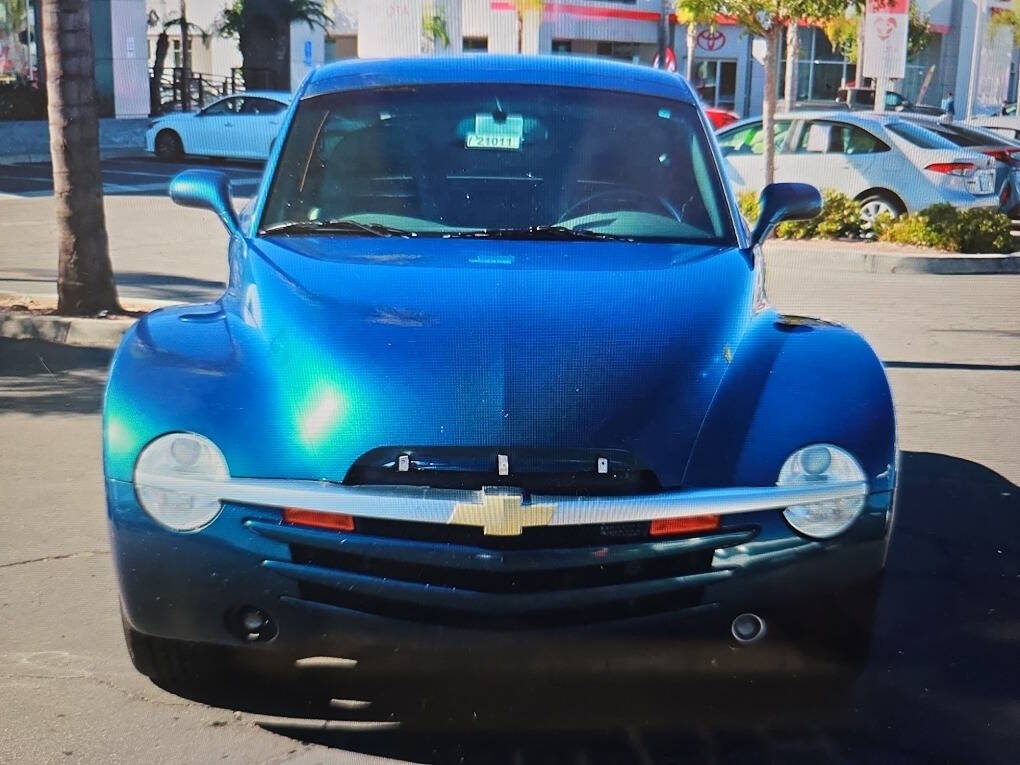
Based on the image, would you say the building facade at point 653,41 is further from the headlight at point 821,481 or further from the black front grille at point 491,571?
the black front grille at point 491,571

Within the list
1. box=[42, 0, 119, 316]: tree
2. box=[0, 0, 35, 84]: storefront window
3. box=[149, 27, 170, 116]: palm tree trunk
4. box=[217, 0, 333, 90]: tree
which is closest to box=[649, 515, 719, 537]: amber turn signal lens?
box=[42, 0, 119, 316]: tree

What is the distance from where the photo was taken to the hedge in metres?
14.6

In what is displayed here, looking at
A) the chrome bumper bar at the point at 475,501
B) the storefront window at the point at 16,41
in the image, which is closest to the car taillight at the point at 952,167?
the chrome bumper bar at the point at 475,501

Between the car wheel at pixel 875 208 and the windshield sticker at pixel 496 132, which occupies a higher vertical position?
the windshield sticker at pixel 496 132

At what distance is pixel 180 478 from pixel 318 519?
351 mm

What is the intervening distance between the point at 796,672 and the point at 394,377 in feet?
4.31

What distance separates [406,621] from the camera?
325cm

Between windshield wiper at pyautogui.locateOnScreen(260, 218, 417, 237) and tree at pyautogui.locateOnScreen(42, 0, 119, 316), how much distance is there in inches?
209

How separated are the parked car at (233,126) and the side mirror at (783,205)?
2222 cm

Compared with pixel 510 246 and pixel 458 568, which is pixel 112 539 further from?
pixel 510 246

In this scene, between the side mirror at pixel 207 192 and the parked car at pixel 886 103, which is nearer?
the side mirror at pixel 207 192

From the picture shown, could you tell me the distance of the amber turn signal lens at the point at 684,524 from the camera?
3.27 m

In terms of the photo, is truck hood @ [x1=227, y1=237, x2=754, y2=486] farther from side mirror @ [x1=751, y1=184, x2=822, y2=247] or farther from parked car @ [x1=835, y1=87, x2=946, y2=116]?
parked car @ [x1=835, y1=87, x2=946, y2=116]

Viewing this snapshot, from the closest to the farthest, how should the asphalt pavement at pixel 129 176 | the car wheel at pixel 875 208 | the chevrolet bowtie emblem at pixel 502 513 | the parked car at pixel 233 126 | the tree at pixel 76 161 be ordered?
the chevrolet bowtie emblem at pixel 502 513
the tree at pixel 76 161
the car wheel at pixel 875 208
the asphalt pavement at pixel 129 176
the parked car at pixel 233 126
